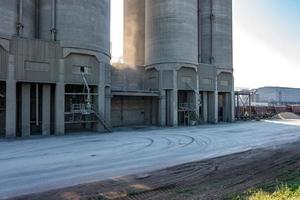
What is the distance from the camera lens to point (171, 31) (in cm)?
3488

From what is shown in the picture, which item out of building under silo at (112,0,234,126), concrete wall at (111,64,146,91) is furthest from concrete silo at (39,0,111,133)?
concrete wall at (111,64,146,91)

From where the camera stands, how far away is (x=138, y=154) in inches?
601

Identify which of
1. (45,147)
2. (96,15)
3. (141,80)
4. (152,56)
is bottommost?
(45,147)

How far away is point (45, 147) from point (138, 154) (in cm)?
624

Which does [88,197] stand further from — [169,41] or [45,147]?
[169,41]

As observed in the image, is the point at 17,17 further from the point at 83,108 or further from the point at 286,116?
the point at 286,116

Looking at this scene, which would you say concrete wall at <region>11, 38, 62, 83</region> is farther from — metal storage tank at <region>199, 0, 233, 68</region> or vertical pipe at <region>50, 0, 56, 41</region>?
metal storage tank at <region>199, 0, 233, 68</region>

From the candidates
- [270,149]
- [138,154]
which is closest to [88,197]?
[138,154]

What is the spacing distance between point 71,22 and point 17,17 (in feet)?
14.1

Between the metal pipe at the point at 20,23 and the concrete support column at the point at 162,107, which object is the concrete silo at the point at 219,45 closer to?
Answer: the concrete support column at the point at 162,107

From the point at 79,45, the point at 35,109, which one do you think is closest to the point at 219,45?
the point at 79,45

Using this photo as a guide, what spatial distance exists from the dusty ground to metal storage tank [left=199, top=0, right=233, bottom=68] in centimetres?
2925

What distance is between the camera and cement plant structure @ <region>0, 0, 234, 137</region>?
79.0 ft

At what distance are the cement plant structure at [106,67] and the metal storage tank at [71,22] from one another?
85 mm
